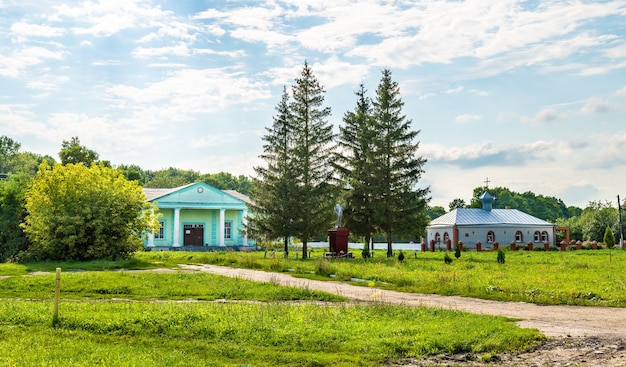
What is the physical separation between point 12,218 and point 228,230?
22.8 m

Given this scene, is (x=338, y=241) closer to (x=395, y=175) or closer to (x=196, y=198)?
(x=395, y=175)

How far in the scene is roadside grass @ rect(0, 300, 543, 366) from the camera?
8.12 m

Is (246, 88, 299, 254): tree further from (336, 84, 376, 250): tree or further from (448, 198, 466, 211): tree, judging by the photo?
(448, 198, 466, 211): tree

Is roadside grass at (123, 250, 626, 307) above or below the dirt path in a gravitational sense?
above

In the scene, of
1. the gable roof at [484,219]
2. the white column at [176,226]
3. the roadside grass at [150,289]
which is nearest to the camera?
the roadside grass at [150,289]

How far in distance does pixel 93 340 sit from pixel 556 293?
11.0 meters

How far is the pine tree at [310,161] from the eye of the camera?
3294 cm

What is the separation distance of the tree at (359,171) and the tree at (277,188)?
5.05m

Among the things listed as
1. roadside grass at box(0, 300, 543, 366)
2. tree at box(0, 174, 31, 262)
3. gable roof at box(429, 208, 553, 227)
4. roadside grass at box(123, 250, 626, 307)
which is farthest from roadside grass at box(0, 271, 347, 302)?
gable roof at box(429, 208, 553, 227)

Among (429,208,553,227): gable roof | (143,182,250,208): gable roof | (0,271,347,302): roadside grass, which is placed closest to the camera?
(0,271,347,302): roadside grass

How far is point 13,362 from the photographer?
766 centimetres

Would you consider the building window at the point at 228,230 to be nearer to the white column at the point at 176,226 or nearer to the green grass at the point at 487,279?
the white column at the point at 176,226

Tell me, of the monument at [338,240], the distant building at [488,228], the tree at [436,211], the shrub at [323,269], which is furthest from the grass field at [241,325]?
the tree at [436,211]

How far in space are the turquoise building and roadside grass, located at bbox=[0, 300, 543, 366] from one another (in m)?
35.8
